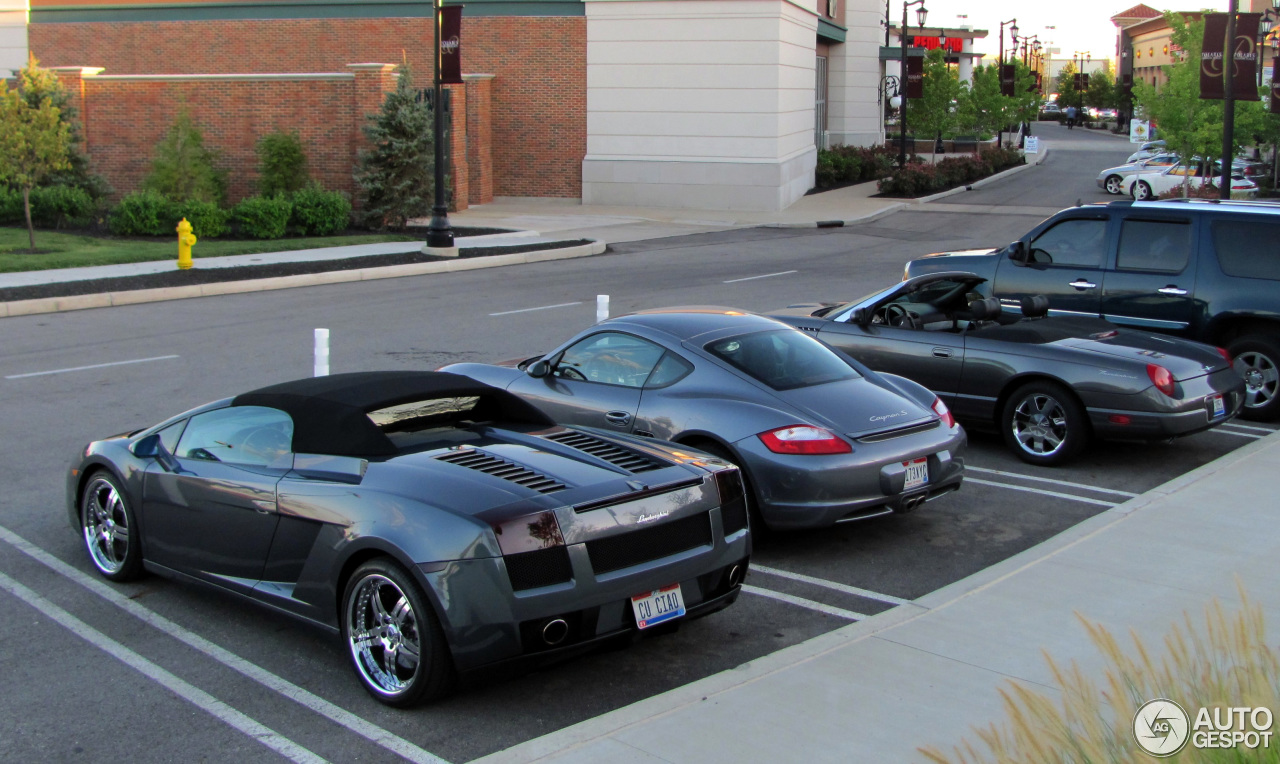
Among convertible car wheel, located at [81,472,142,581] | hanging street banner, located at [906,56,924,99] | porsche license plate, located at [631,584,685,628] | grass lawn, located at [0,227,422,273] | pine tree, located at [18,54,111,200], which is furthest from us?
hanging street banner, located at [906,56,924,99]

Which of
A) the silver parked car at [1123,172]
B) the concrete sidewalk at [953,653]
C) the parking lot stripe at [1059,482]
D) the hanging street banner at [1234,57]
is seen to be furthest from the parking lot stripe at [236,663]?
the silver parked car at [1123,172]

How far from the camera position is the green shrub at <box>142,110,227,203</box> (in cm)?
2798

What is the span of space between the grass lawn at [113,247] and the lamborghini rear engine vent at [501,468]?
18.7 m

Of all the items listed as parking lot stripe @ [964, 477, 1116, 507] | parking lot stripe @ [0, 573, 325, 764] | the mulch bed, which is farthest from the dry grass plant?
the mulch bed

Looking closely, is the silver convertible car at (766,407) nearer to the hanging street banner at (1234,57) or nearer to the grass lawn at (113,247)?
the grass lawn at (113,247)

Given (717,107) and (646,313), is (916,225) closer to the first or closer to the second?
(717,107)

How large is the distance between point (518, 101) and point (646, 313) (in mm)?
30665

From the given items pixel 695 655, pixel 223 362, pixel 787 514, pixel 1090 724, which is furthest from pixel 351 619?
pixel 223 362

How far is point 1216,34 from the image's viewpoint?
2433 centimetres

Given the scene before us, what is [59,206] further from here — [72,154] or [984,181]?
[984,181]

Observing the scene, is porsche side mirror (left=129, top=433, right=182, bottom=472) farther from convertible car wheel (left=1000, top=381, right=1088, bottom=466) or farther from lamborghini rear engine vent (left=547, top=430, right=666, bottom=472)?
convertible car wheel (left=1000, top=381, right=1088, bottom=466)

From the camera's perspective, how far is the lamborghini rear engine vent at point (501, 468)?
5277 mm

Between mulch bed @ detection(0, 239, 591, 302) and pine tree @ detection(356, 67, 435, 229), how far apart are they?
13.7 feet

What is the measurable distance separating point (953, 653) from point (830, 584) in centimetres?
153
